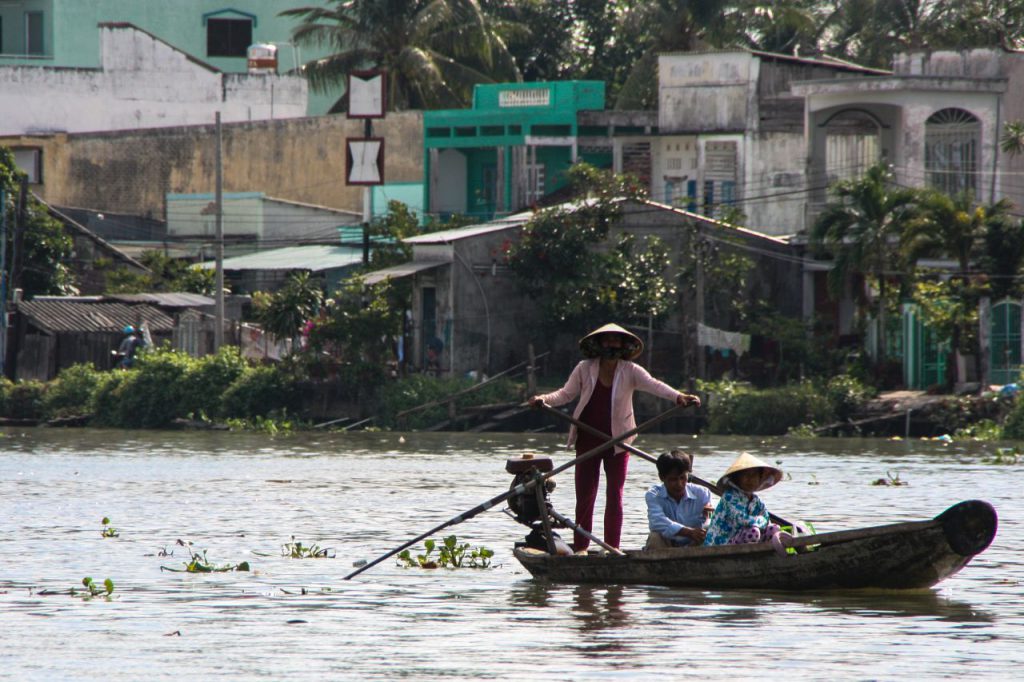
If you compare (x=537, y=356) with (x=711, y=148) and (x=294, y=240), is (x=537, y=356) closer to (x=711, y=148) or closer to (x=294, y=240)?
(x=711, y=148)

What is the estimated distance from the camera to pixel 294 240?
45.0 meters

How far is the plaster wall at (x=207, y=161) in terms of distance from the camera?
152 feet

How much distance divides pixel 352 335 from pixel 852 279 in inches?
360

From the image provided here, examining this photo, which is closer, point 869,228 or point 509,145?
point 869,228

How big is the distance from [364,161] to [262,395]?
25.4 ft

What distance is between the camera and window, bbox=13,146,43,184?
45.7 metres

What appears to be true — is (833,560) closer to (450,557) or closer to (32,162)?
(450,557)

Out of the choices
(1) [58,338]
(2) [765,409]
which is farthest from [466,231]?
(1) [58,338]

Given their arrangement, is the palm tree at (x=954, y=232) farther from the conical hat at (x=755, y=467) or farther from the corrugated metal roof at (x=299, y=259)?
the conical hat at (x=755, y=467)

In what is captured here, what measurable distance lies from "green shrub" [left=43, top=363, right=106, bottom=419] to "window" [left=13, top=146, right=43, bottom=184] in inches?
431

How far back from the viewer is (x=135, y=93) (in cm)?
4981

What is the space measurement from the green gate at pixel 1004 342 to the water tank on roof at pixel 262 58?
24.8 m

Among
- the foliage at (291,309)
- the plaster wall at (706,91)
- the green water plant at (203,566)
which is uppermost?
the plaster wall at (706,91)

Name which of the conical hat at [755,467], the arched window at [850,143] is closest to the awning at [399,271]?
the arched window at [850,143]
